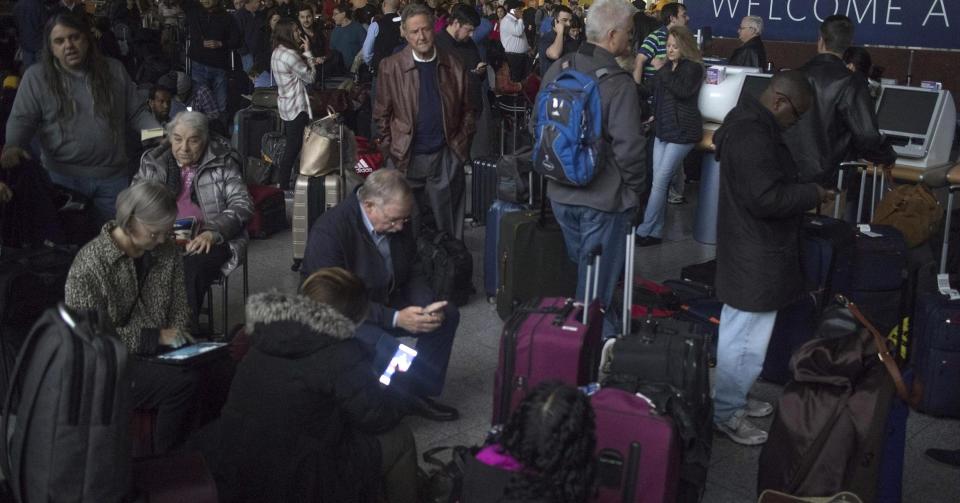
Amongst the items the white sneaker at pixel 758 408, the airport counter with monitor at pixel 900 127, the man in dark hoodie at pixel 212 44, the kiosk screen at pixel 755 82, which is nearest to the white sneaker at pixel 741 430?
the white sneaker at pixel 758 408

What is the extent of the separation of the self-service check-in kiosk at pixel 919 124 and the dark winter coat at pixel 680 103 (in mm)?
1192

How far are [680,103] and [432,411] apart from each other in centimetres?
336

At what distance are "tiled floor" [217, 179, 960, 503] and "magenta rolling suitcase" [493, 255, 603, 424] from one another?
1.65 ft

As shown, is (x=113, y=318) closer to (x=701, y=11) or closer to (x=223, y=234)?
(x=223, y=234)

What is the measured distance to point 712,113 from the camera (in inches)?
291

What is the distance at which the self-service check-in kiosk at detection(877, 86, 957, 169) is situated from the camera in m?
6.54

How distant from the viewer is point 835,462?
3367mm

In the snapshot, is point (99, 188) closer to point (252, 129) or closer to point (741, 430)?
point (741, 430)

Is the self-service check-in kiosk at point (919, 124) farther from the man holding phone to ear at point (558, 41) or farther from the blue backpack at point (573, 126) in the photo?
the man holding phone to ear at point (558, 41)

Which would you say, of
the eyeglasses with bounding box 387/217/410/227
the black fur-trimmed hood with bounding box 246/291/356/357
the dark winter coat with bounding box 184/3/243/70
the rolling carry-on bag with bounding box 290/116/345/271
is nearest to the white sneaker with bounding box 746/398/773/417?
the eyeglasses with bounding box 387/217/410/227

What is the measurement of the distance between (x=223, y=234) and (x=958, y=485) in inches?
129

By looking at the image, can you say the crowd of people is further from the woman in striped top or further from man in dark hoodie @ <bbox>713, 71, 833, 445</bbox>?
the woman in striped top

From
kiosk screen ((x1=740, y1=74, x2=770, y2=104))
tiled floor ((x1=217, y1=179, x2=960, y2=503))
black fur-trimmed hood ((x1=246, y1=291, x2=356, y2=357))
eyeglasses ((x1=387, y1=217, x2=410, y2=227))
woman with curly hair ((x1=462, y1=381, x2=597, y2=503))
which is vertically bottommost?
tiled floor ((x1=217, y1=179, x2=960, y2=503))

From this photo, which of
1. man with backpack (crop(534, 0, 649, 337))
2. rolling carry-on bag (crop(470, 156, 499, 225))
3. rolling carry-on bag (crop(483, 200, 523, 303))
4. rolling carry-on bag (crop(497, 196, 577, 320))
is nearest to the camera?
man with backpack (crop(534, 0, 649, 337))
